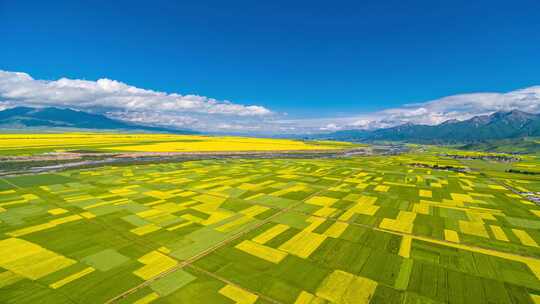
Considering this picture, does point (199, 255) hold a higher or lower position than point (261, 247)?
higher

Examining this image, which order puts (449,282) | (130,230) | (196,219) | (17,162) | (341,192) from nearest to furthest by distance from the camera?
(449,282) < (130,230) < (196,219) < (341,192) < (17,162)

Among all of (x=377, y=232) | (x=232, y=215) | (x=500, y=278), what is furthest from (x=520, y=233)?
(x=232, y=215)

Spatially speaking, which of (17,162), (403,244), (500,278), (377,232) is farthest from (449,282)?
(17,162)

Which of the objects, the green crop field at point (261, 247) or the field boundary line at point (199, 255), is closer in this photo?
the field boundary line at point (199, 255)

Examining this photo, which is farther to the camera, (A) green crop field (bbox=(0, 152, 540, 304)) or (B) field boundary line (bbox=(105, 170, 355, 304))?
(A) green crop field (bbox=(0, 152, 540, 304))

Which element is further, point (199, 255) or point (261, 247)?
point (261, 247)

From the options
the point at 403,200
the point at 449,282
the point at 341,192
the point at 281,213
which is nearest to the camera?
the point at 449,282

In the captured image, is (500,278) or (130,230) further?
(130,230)

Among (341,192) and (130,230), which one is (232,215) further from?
(341,192)
